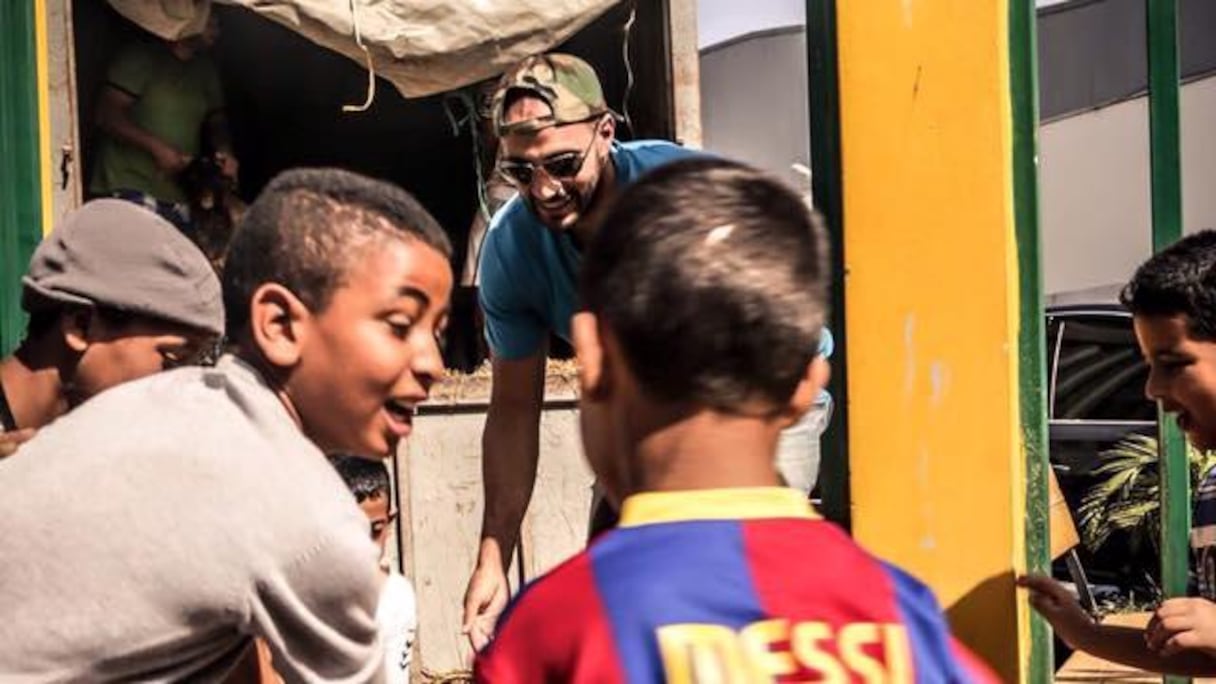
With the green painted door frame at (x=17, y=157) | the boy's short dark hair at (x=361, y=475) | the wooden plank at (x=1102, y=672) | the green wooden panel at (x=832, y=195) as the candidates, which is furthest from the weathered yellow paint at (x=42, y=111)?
the wooden plank at (x=1102, y=672)

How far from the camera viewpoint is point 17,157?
3953mm

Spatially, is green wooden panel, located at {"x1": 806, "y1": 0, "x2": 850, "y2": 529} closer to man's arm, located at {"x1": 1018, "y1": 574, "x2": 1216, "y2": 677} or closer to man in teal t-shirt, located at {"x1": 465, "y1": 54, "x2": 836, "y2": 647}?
man in teal t-shirt, located at {"x1": 465, "y1": 54, "x2": 836, "y2": 647}

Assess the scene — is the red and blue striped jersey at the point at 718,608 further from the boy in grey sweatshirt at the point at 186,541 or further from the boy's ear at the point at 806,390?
the boy in grey sweatshirt at the point at 186,541

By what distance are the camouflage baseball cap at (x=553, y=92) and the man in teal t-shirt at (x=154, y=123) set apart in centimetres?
261

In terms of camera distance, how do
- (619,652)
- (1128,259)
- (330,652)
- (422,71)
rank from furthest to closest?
(1128,259)
(422,71)
(330,652)
(619,652)

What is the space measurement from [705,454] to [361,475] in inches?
101

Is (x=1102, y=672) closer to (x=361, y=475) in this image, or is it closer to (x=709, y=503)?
(x=361, y=475)

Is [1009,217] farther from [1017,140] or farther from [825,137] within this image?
[825,137]

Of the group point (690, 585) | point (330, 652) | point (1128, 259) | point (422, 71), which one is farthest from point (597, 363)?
point (1128, 259)

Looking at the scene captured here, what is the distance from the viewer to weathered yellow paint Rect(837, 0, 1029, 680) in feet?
11.3

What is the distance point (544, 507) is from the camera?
18.7 feet

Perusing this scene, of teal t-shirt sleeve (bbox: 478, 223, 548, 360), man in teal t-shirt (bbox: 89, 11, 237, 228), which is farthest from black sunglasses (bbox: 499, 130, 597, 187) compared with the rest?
man in teal t-shirt (bbox: 89, 11, 237, 228)

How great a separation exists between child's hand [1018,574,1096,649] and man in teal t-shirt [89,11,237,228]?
344 centimetres

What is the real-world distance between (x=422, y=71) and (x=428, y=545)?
1492 millimetres
